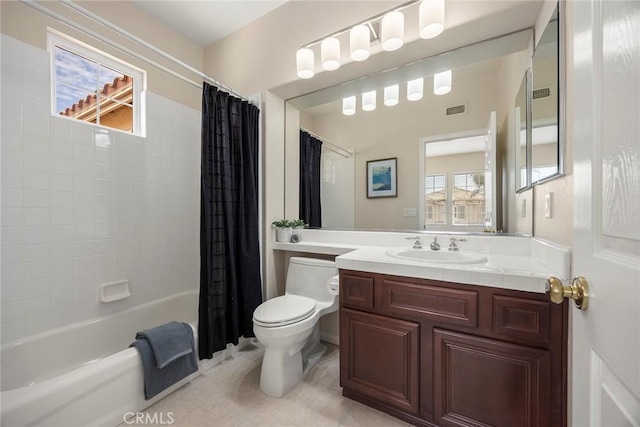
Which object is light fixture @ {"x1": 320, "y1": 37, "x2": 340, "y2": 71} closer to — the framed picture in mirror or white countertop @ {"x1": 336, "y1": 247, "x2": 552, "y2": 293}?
the framed picture in mirror

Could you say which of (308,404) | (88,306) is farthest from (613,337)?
(88,306)

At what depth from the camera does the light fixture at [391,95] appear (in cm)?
198

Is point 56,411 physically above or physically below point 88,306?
below

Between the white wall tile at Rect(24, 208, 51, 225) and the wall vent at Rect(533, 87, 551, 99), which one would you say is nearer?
the wall vent at Rect(533, 87, 551, 99)

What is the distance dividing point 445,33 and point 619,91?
4.58ft

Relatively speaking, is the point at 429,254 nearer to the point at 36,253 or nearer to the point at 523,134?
the point at 523,134

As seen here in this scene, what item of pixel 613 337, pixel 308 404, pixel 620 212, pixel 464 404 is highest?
pixel 620 212

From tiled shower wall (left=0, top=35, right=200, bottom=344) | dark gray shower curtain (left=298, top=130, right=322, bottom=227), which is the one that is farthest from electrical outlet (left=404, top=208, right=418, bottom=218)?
Answer: tiled shower wall (left=0, top=35, right=200, bottom=344)

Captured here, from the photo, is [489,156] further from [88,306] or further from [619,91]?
[88,306]

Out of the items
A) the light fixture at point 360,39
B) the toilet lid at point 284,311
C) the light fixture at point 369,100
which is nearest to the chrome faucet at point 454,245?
the toilet lid at point 284,311

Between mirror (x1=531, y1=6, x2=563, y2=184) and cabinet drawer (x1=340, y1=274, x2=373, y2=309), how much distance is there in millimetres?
977

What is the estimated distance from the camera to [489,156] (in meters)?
1.71

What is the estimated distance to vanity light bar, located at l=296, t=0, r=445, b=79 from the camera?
136cm

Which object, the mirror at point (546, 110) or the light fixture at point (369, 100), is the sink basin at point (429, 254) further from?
the light fixture at point (369, 100)
